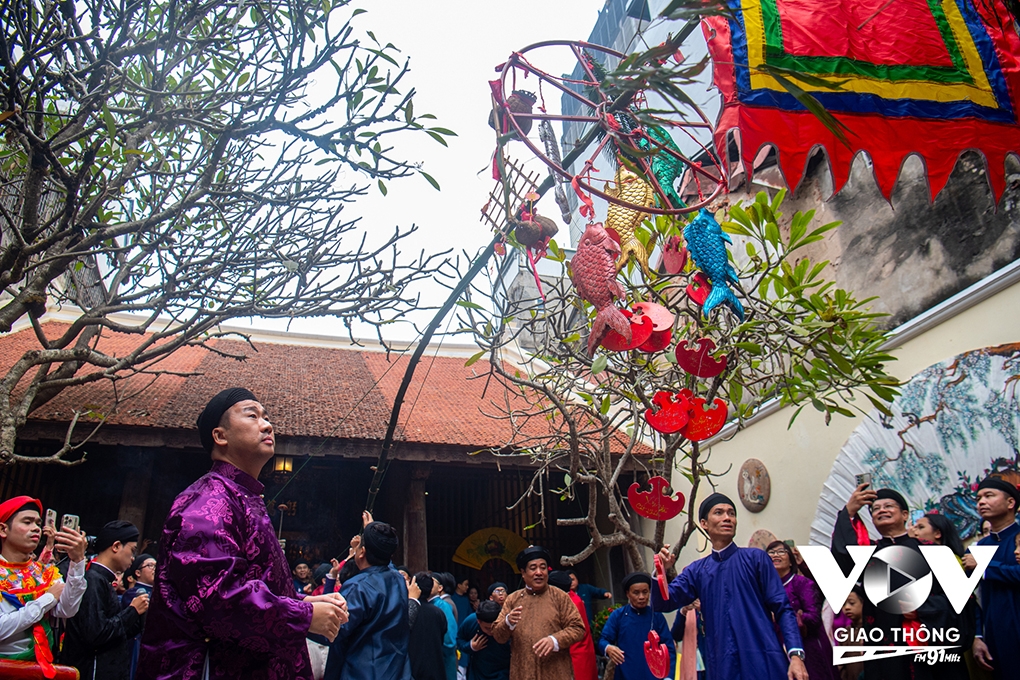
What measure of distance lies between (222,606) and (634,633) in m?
4.07

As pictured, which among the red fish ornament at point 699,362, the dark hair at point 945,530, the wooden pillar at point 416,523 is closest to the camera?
the red fish ornament at point 699,362

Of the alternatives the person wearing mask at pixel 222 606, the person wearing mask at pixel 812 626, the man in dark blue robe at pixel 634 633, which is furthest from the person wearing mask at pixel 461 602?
the person wearing mask at pixel 222 606

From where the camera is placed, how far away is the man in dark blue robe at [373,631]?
10.3 feet

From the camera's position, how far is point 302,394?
31.3 feet

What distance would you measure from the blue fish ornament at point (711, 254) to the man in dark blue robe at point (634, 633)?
2.65 metres

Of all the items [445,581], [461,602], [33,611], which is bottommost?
[461,602]

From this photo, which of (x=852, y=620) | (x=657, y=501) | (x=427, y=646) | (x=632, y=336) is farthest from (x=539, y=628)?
(x=632, y=336)

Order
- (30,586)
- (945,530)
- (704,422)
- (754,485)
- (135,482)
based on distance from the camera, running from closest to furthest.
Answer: (30,586) < (704,422) < (945,530) < (754,485) < (135,482)

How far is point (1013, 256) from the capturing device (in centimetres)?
508

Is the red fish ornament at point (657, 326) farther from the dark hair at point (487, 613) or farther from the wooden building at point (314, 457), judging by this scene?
the wooden building at point (314, 457)

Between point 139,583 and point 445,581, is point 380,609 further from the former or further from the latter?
point 445,581

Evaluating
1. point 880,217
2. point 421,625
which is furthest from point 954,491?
point 421,625

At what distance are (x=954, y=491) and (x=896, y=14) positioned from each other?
12.1 ft

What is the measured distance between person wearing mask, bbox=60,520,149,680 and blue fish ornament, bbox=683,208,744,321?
3409 mm
